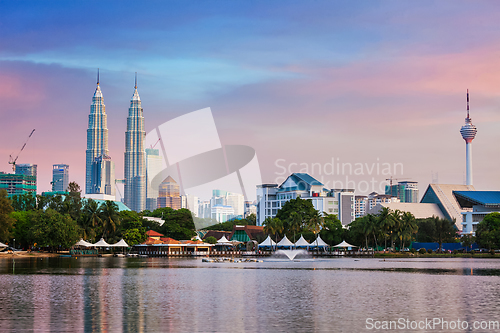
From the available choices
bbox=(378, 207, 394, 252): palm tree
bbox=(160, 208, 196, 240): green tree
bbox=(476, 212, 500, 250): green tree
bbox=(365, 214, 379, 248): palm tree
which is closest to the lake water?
bbox=(378, 207, 394, 252): palm tree

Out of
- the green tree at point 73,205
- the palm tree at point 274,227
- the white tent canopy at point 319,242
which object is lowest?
the white tent canopy at point 319,242

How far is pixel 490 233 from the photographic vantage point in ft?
388

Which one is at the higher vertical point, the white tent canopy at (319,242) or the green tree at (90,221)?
the green tree at (90,221)

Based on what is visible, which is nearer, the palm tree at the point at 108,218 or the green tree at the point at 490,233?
the green tree at the point at 490,233

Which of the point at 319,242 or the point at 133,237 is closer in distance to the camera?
the point at 319,242

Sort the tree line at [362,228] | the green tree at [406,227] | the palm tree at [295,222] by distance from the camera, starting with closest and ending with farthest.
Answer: the tree line at [362,228], the green tree at [406,227], the palm tree at [295,222]

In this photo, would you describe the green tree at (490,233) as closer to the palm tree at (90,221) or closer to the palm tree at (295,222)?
the palm tree at (295,222)

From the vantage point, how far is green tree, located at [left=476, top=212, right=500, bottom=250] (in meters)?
118

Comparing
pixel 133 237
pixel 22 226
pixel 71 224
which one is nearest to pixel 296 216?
pixel 133 237

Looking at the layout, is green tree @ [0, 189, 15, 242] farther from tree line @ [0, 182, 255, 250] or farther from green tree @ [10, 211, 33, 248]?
green tree @ [10, 211, 33, 248]

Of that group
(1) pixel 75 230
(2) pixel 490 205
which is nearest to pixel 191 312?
(1) pixel 75 230

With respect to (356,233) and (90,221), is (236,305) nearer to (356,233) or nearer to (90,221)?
(90,221)

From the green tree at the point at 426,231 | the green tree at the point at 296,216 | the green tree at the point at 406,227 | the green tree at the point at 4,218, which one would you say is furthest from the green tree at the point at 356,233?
the green tree at the point at 4,218

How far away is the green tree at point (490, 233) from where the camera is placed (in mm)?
118062
